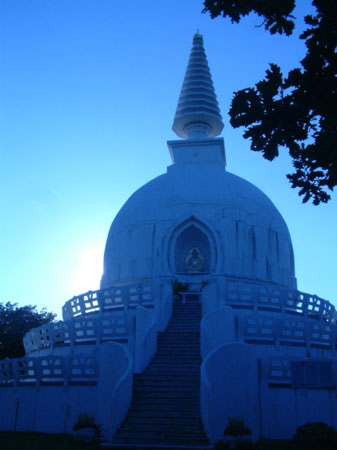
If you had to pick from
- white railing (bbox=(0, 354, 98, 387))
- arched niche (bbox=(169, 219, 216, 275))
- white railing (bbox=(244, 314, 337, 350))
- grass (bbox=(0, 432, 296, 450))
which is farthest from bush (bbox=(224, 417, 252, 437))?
arched niche (bbox=(169, 219, 216, 275))

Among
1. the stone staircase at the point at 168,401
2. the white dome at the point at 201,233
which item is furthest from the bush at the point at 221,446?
the white dome at the point at 201,233

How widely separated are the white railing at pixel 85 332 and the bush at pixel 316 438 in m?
7.27

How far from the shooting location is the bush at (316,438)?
432 inches

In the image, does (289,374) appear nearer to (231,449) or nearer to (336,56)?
(231,449)

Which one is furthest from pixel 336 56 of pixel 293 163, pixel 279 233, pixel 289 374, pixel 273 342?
pixel 279 233

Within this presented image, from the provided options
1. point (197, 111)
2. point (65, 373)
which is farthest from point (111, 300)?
point (197, 111)

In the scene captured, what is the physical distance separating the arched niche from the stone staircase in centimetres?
721

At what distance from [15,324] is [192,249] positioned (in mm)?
11445

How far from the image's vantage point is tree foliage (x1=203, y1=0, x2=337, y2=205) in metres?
7.07

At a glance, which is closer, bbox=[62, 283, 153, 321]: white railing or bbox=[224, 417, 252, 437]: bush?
bbox=[224, 417, 252, 437]: bush

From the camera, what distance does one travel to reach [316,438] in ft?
36.3

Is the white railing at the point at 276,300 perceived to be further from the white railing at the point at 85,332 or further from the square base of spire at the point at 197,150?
the square base of spire at the point at 197,150

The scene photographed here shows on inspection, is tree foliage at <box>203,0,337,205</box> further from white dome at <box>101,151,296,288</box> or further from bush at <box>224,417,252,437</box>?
white dome at <box>101,151,296,288</box>

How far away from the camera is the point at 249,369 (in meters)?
13.5
